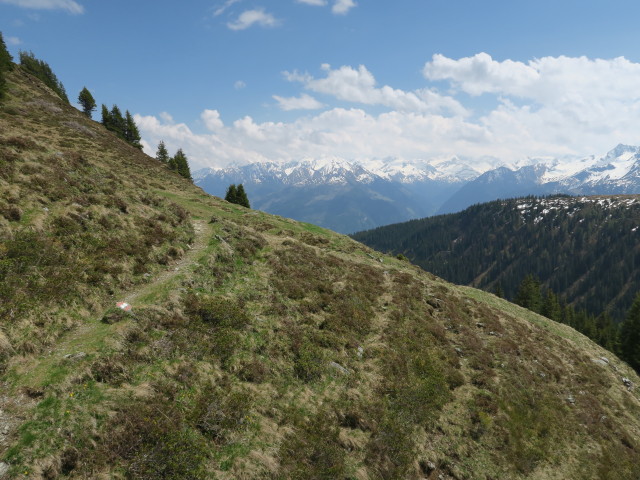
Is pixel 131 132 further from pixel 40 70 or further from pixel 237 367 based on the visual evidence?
pixel 237 367

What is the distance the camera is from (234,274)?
898 inches

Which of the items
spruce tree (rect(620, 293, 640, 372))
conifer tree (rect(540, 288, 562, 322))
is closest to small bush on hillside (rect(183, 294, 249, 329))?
Result: spruce tree (rect(620, 293, 640, 372))

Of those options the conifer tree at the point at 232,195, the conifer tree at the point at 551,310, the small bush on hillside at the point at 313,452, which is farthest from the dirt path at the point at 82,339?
the conifer tree at the point at 551,310

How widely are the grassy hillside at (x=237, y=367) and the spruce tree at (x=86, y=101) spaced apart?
8361 cm

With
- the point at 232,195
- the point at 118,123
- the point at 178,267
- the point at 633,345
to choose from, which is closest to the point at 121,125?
the point at 118,123

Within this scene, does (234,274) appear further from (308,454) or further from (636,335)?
(636,335)

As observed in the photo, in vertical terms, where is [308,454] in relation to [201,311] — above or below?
below

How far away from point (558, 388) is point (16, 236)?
38229mm

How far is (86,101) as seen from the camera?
89.6 meters

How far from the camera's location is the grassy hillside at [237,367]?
10.5 metres

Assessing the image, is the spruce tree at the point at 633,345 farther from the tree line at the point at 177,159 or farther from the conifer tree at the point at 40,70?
the conifer tree at the point at 40,70

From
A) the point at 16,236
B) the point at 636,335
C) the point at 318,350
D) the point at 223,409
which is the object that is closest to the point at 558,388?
the point at 318,350

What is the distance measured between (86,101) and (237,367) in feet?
359

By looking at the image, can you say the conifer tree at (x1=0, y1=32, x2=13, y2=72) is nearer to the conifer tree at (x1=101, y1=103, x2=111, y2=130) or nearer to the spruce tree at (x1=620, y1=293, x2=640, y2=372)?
the conifer tree at (x1=101, y1=103, x2=111, y2=130)
